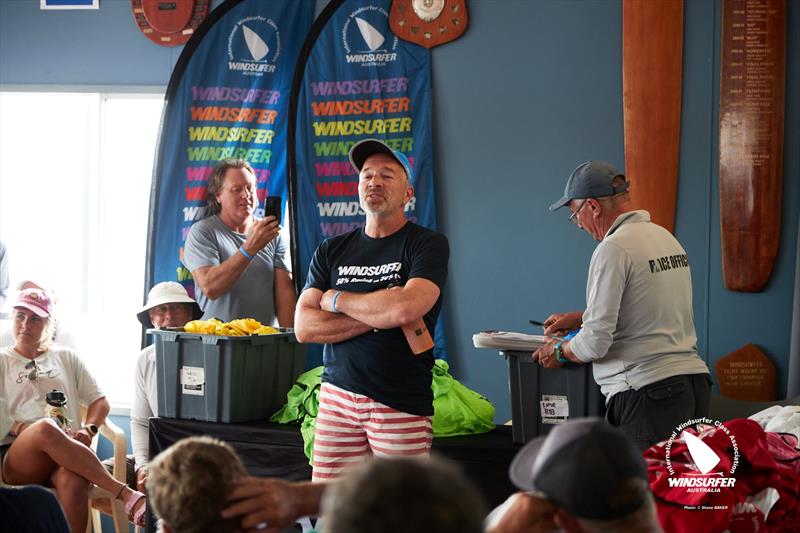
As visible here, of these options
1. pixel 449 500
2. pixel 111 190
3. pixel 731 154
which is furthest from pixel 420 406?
pixel 111 190

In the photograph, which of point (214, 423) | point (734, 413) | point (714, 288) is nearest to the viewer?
point (214, 423)

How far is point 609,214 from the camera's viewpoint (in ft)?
9.87

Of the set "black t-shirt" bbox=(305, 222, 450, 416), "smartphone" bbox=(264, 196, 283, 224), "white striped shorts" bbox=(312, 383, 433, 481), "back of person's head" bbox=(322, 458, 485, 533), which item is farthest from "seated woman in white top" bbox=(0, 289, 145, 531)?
"back of person's head" bbox=(322, 458, 485, 533)

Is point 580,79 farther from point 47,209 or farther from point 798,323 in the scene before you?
point 47,209

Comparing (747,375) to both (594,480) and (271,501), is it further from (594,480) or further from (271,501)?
(271,501)

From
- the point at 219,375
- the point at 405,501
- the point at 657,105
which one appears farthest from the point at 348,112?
the point at 405,501

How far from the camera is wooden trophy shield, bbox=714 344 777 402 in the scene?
4203 mm

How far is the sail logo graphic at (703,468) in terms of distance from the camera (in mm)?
2432

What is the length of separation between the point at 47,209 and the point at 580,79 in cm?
305

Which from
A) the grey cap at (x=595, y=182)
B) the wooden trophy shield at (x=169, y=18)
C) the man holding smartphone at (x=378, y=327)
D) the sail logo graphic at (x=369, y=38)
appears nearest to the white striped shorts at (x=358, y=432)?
the man holding smartphone at (x=378, y=327)

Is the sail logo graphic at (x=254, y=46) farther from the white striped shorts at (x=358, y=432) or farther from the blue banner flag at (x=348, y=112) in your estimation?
the white striped shorts at (x=358, y=432)

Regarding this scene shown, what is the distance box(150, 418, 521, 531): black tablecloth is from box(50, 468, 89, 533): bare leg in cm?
36

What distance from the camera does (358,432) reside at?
2.68 m

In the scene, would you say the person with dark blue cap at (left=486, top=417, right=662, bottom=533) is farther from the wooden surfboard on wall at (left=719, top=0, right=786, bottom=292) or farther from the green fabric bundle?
the wooden surfboard on wall at (left=719, top=0, right=786, bottom=292)
